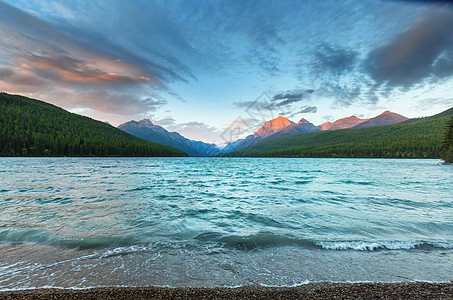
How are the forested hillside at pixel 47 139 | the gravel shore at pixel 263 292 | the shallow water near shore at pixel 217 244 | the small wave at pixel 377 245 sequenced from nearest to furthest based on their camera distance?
1. the gravel shore at pixel 263 292
2. the shallow water near shore at pixel 217 244
3. the small wave at pixel 377 245
4. the forested hillside at pixel 47 139

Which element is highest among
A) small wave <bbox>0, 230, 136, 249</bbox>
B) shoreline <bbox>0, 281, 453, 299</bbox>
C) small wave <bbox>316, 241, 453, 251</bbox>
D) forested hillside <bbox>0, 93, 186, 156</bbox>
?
forested hillside <bbox>0, 93, 186, 156</bbox>

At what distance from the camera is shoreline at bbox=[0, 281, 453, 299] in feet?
13.3

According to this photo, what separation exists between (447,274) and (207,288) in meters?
6.15

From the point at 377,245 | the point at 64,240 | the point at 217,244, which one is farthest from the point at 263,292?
the point at 64,240

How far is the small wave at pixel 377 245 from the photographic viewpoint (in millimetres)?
6906

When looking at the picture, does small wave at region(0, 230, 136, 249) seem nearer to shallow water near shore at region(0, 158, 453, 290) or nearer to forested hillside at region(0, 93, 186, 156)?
shallow water near shore at region(0, 158, 453, 290)

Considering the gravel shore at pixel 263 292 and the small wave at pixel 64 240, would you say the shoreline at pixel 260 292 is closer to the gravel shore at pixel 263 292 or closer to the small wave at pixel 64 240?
the gravel shore at pixel 263 292

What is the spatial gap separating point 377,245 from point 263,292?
5361 mm

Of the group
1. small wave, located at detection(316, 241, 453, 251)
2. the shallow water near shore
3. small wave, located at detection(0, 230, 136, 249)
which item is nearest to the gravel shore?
the shallow water near shore

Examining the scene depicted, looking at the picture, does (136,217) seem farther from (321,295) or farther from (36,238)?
(321,295)

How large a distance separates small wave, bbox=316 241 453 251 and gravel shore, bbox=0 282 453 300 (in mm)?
2402

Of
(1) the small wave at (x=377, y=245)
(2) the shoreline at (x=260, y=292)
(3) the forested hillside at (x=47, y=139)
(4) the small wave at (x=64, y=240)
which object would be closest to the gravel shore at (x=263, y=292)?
(2) the shoreline at (x=260, y=292)

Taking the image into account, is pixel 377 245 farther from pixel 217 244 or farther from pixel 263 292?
pixel 217 244

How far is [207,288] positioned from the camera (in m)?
4.46
